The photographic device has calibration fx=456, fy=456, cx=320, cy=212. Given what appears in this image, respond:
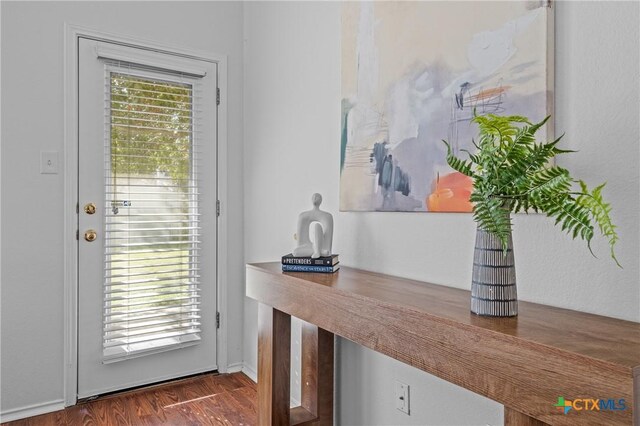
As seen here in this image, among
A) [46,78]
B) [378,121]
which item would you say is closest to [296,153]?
[378,121]

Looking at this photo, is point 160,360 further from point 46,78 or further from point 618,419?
point 618,419

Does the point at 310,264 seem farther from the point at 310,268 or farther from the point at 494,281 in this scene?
the point at 494,281

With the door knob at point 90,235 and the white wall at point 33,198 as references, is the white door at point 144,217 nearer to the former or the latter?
the door knob at point 90,235

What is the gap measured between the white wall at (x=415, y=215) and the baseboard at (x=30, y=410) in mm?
1077

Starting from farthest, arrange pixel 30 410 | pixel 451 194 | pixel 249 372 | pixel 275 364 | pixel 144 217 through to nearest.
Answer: pixel 249 372 < pixel 144 217 < pixel 30 410 < pixel 275 364 < pixel 451 194

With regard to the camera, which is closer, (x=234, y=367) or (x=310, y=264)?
(x=310, y=264)

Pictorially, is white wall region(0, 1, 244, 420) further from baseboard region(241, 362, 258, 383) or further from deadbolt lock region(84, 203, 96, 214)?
baseboard region(241, 362, 258, 383)

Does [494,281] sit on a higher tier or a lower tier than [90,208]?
lower

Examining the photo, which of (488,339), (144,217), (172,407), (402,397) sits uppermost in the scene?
(144,217)

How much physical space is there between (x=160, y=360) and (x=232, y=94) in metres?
1.71

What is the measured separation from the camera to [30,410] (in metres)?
2.35

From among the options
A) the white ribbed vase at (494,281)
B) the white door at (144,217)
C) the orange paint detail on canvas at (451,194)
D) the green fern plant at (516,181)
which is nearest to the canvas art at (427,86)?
the orange paint detail on canvas at (451,194)

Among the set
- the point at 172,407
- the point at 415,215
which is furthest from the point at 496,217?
the point at 172,407

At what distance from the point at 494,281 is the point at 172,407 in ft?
6.61
